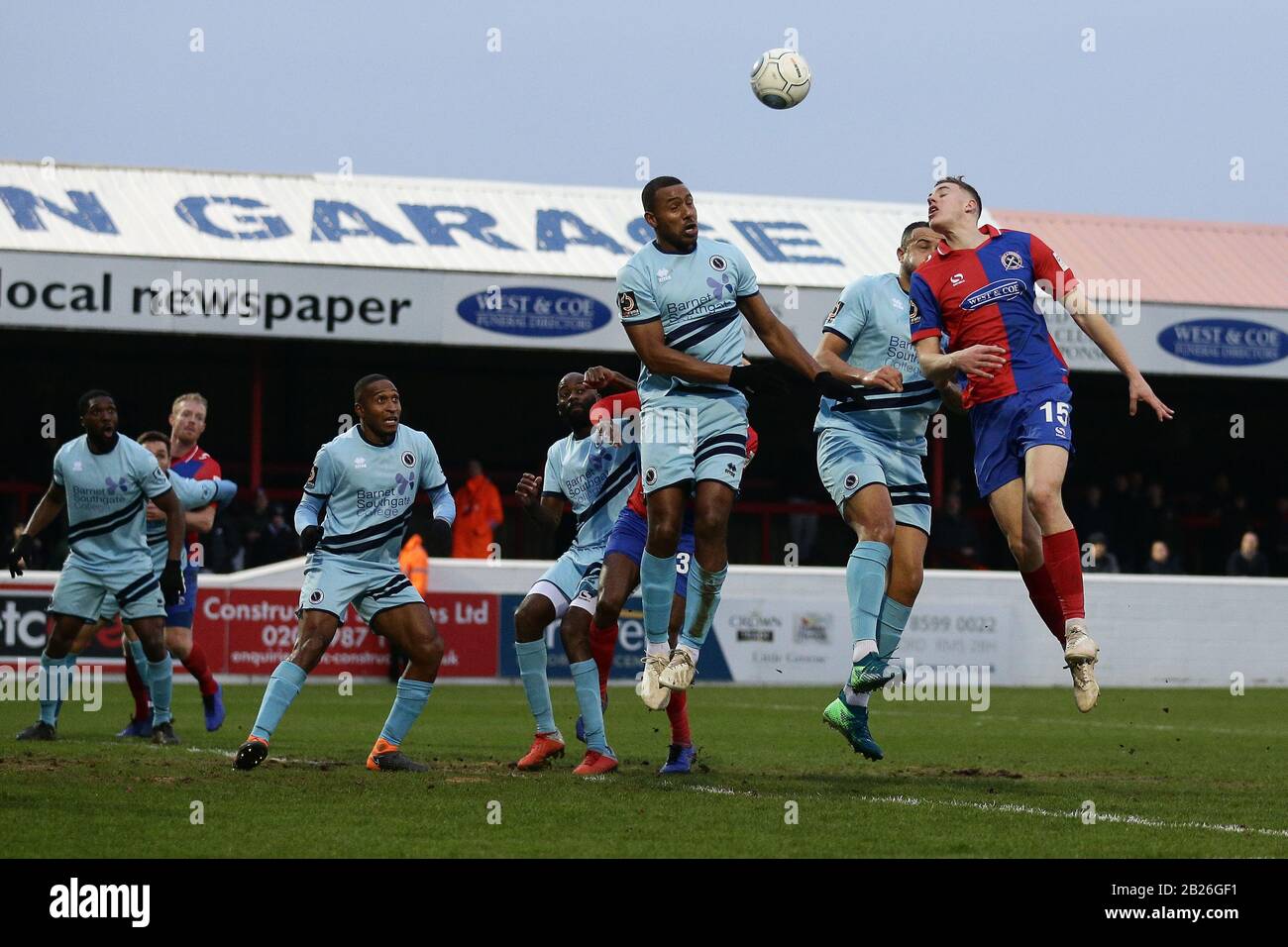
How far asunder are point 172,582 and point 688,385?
424 centimetres

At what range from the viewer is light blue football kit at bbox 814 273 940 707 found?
366 inches

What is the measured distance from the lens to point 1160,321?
26969 millimetres

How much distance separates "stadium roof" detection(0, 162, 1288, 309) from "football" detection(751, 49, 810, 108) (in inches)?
548

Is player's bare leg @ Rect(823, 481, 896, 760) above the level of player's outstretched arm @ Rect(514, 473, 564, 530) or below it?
below

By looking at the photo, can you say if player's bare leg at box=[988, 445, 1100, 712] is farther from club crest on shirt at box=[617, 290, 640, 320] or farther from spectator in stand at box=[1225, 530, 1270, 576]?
spectator in stand at box=[1225, 530, 1270, 576]

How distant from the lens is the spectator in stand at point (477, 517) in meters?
23.6

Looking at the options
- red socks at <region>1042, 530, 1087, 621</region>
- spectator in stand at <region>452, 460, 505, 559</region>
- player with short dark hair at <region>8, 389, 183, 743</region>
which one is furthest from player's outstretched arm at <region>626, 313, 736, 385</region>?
spectator in stand at <region>452, 460, 505, 559</region>

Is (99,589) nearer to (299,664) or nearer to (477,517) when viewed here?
(299,664)

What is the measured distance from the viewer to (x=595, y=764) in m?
9.33

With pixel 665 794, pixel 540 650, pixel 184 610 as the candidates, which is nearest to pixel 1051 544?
pixel 665 794

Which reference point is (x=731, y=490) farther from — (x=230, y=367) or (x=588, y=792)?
(x=230, y=367)

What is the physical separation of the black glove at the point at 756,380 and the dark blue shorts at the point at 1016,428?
97 centimetres
